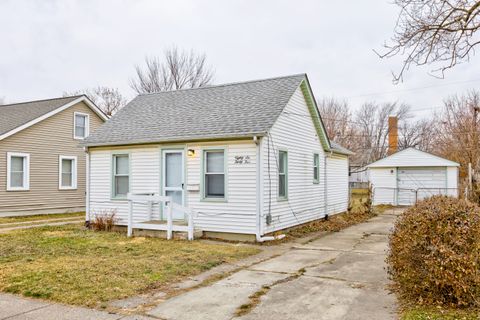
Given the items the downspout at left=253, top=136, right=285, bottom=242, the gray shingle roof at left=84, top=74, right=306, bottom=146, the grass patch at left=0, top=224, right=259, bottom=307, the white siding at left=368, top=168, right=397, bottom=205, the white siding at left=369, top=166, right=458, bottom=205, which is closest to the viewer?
the grass patch at left=0, top=224, right=259, bottom=307

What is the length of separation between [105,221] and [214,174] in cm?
413

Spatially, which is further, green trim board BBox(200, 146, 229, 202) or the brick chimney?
the brick chimney

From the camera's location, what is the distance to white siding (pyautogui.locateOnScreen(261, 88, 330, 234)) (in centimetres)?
1071

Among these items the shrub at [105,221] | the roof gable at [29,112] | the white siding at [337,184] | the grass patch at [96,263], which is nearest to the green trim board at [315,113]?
the white siding at [337,184]

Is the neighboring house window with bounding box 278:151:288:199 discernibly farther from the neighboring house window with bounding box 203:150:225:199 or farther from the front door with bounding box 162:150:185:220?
the front door with bounding box 162:150:185:220

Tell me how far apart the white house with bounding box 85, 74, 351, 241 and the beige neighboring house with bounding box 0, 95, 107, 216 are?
4.15 meters

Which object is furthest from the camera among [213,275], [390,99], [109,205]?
[390,99]

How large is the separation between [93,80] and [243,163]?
33.6 meters

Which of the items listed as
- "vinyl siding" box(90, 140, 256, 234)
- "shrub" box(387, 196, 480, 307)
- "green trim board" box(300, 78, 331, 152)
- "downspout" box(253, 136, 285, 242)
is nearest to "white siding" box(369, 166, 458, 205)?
"green trim board" box(300, 78, 331, 152)

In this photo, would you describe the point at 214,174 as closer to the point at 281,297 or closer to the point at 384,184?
the point at 281,297

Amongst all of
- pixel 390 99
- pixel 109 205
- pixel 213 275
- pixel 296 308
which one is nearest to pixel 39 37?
pixel 109 205

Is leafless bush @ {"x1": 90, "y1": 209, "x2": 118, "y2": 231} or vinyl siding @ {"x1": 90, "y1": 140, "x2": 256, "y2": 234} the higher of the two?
vinyl siding @ {"x1": 90, "y1": 140, "x2": 256, "y2": 234}

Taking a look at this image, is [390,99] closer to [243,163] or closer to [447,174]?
[447,174]

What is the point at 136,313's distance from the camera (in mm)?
4957
